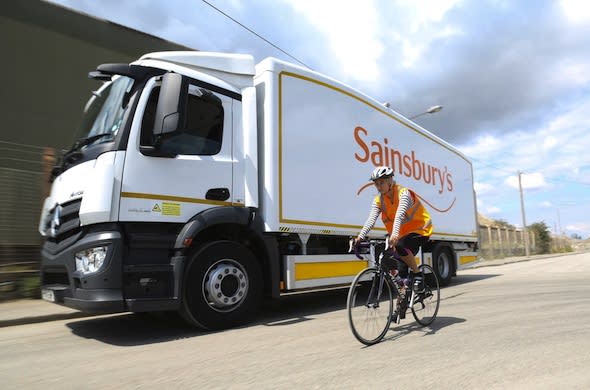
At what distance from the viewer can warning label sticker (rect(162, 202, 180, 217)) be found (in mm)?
5020

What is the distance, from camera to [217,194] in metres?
5.48

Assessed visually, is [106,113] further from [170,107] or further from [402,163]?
[402,163]

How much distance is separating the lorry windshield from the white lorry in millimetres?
24

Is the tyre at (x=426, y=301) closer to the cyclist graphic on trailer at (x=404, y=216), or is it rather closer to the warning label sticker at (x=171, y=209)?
the cyclist graphic on trailer at (x=404, y=216)

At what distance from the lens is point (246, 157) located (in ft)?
19.2

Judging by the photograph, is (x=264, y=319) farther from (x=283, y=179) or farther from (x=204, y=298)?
(x=283, y=179)

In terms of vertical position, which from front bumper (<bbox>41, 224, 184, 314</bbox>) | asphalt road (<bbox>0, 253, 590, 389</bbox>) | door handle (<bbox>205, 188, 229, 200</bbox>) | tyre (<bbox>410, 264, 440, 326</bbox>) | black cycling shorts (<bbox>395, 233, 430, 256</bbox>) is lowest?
Answer: asphalt road (<bbox>0, 253, 590, 389</bbox>)

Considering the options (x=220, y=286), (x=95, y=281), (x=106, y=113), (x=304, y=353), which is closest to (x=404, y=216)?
(x=304, y=353)

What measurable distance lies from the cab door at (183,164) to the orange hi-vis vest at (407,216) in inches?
74.5

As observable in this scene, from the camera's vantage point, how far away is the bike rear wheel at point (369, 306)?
4.41m

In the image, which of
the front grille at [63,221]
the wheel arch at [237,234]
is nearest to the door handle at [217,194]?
the wheel arch at [237,234]

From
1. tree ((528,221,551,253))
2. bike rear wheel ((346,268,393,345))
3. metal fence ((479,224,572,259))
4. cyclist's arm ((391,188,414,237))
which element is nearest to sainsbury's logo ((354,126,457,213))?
cyclist's arm ((391,188,414,237))

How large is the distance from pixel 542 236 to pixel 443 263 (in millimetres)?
43983

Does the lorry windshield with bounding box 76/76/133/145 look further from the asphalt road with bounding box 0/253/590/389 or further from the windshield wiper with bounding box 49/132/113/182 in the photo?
the asphalt road with bounding box 0/253/590/389
